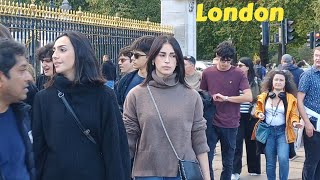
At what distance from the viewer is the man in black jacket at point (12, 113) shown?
2.87m

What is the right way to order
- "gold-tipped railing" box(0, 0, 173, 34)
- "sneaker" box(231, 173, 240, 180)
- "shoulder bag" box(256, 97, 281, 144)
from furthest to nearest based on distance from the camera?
"gold-tipped railing" box(0, 0, 173, 34), "sneaker" box(231, 173, 240, 180), "shoulder bag" box(256, 97, 281, 144)

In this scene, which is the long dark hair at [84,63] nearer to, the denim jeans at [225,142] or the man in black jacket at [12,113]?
the man in black jacket at [12,113]

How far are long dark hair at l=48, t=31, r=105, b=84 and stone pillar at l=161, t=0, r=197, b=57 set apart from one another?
1151 centimetres

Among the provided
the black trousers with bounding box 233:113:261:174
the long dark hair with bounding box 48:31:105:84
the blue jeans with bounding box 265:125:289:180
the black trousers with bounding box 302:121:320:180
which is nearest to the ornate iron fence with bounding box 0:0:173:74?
the black trousers with bounding box 233:113:261:174

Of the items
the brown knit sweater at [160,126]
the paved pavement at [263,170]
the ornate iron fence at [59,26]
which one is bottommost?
the paved pavement at [263,170]

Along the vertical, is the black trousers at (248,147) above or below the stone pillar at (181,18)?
below

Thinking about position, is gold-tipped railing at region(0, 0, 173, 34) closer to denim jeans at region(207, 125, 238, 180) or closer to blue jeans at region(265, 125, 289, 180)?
denim jeans at region(207, 125, 238, 180)

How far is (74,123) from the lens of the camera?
11.2ft

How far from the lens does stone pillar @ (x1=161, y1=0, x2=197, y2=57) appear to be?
15.0 m

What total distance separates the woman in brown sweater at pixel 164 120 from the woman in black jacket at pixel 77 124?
54cm

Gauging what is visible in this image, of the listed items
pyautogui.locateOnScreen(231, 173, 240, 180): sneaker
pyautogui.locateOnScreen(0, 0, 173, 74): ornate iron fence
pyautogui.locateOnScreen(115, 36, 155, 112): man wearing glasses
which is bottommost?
pyautogui.locateOnScreen(231, 173, 240, 180): sneaker

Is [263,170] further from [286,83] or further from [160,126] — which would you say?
[160,126]

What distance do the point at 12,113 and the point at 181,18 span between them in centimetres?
1232

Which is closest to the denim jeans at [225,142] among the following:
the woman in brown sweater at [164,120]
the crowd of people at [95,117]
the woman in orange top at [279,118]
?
the woman in orange top at [279,118]
